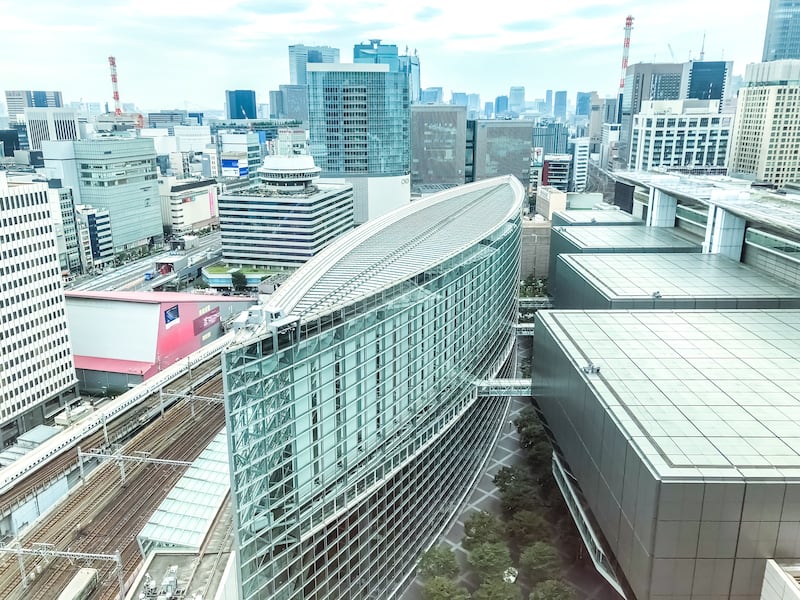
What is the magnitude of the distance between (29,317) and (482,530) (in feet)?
149

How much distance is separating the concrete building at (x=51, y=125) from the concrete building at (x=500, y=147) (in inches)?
4517

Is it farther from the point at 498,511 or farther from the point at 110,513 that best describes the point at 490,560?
the point at 110,513

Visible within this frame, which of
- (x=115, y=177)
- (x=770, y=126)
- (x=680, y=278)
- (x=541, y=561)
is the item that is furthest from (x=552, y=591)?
(x=770, y=126)

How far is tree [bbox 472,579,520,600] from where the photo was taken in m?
31.0

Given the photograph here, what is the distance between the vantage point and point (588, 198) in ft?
384

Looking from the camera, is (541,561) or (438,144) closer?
(541,561)

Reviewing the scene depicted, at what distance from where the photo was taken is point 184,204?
137875mm

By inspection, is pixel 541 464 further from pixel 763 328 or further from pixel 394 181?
pixel 394 181

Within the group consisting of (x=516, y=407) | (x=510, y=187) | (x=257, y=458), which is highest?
(x=510, y=187)

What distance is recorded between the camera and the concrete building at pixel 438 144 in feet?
523

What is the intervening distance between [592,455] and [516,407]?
29019 millimetres

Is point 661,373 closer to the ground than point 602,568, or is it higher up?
higher up

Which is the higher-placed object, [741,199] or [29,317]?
[741,199]

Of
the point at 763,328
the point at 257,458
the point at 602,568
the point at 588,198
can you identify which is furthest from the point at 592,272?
the point at 588,198
